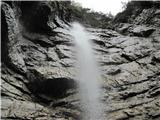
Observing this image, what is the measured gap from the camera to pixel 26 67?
13.1 m

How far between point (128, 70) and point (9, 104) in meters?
6.47

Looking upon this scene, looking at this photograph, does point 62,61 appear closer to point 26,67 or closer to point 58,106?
point 26,67

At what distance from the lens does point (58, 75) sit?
42.2 feet

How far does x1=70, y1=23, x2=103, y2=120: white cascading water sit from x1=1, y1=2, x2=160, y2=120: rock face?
0.32m

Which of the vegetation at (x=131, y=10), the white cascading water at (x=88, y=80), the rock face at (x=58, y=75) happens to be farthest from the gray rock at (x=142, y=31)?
the white cascading water at (x=88, y=80)

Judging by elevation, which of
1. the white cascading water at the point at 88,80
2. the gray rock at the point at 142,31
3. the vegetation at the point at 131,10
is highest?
the vegetation at the point at 131,10

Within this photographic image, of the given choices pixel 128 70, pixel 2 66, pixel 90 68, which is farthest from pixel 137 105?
pixel 2 66

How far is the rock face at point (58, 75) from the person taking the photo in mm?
11297

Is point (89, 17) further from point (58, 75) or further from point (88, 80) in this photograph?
point (58, 75)

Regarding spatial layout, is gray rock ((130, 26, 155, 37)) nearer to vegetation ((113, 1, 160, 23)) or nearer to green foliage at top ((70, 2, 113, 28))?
vegetation ((113, 1, 160, 23))

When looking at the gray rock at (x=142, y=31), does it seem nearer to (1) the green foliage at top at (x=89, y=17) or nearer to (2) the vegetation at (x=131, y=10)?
(2) the vegetation at (x=131, y=10)

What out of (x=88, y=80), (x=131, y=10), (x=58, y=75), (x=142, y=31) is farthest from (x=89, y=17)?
(x=58, y=75)

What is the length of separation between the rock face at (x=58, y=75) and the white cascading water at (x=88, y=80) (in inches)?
12.7

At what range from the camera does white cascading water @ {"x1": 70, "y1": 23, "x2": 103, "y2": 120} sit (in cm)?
1189
